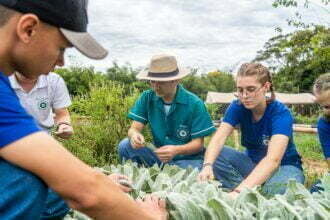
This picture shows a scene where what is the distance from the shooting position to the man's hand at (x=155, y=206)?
78.8 inches

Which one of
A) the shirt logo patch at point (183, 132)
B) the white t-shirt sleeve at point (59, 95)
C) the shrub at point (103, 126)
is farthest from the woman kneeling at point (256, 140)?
the shrub at point (103, 126)

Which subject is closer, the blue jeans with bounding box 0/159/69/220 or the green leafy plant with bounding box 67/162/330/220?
the blue jeans with bounding box 0/159/69/220

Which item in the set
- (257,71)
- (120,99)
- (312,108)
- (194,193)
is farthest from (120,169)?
(312,108)

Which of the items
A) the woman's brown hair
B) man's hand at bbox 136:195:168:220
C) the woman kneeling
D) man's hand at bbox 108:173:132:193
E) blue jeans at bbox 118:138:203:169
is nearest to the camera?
man's hand at bbox 136:195:168:220

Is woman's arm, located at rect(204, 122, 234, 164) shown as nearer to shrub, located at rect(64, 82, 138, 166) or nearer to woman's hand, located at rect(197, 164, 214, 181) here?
woman's hand, located at rect(197, 164, 214, 181)

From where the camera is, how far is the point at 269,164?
→ 129 inches

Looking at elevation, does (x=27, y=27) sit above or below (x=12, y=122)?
above

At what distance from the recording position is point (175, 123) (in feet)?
14.1

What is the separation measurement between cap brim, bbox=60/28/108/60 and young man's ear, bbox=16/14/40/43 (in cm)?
8

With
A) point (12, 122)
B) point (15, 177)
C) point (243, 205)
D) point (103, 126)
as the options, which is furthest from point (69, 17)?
point (103, 126)

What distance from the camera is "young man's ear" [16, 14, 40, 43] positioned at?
1.43 m

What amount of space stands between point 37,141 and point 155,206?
2.70ft

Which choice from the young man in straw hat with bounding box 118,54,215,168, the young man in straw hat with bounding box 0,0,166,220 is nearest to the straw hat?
the young man in straw hat with bounding box 118,54,215,168

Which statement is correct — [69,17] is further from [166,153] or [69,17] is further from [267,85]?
[166,153]
